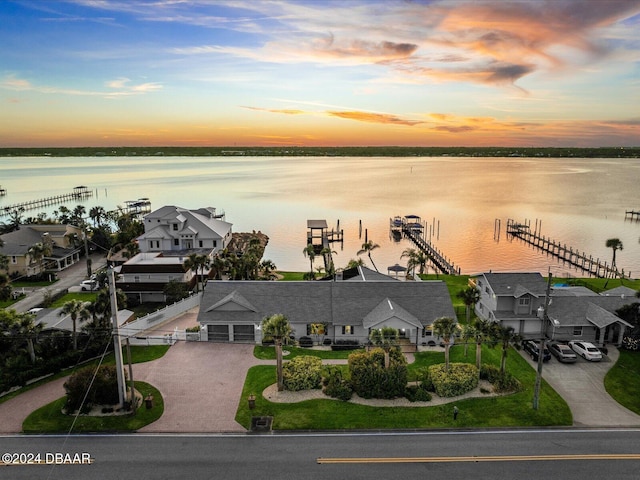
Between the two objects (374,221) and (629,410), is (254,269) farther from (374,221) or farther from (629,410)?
(374,221)

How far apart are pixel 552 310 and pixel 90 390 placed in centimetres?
4025

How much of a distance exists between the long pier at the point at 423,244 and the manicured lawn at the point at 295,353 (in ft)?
121

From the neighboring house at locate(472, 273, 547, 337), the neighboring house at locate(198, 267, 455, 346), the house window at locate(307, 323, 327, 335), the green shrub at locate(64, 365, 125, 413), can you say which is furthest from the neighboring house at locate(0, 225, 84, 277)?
the neighboring house at locate(472, 273, 547, 337)

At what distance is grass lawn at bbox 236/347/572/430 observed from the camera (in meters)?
27.7

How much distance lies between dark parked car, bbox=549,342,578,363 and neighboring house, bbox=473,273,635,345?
6.73 feet

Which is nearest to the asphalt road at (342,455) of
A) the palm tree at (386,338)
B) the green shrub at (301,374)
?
the green shrub at (301,374)

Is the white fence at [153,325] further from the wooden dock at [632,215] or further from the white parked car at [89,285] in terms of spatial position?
the wooden dock at [632,215]

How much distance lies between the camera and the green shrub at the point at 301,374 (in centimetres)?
3177

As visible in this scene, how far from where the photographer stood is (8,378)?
31.8 meters

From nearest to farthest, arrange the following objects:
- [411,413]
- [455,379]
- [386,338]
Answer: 1. [411,413]
2. [386,338]
3. [455,379]

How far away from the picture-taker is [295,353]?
38.7 meters

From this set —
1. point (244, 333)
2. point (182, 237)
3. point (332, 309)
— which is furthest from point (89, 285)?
point (332, 309)

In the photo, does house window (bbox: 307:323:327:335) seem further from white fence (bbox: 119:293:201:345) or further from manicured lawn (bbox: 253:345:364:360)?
white fence (bbox: 119:293:201:345)

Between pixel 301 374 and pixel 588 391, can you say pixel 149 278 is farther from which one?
pixel 588 391
